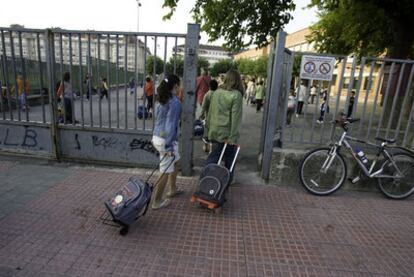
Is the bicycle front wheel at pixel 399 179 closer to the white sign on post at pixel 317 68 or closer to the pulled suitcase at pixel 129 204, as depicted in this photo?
the white sign on post at pixel 317 68

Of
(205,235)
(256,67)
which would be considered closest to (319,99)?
(205,235)

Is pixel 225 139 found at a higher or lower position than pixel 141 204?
higher

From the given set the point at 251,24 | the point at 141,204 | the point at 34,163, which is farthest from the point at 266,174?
the point at 251,24

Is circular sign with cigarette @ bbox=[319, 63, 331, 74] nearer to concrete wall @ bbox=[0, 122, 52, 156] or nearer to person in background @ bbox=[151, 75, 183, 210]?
person in background @ bbox=[151, 75, 183, 210]

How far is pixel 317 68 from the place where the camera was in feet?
14.4

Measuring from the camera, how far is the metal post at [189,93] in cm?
428

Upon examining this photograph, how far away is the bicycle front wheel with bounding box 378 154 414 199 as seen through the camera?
4.36 m

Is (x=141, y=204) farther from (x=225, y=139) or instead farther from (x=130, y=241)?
(x=225, y=139)

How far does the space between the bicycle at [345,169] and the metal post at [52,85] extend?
4.26 m

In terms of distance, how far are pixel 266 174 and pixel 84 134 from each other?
3.28 m

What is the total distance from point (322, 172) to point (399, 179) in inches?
46.4

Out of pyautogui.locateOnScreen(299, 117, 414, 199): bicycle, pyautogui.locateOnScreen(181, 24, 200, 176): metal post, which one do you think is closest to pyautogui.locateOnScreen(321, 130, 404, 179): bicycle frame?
pyautogui.locateOnScreen(299, 117, 414, 199): bicycle

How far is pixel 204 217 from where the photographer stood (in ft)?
11.8

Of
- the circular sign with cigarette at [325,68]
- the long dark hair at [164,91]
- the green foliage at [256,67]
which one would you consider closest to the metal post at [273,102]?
the circular sign with cigarette at [325,68]
